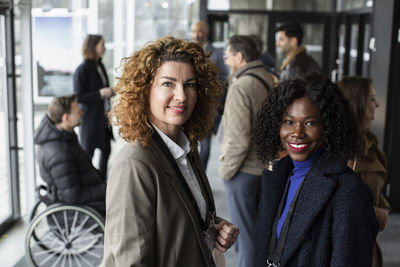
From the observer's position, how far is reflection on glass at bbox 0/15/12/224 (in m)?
4.45

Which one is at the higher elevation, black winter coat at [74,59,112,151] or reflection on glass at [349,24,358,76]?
reflection on glass at [349,24,358,76]

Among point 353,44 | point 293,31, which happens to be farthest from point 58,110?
point 353,44

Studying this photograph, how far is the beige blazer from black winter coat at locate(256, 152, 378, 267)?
41cm

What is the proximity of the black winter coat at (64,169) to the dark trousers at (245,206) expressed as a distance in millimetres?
1008

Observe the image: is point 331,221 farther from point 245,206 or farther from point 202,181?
point 245,206

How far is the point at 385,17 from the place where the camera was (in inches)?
195

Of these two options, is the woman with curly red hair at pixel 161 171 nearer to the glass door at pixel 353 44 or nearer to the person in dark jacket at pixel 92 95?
the person in dark jacket at pixel 92 95

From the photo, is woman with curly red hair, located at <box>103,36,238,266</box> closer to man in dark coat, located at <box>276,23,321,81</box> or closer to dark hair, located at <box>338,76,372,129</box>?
dark hair, located at <box>338,76,372,129</box>

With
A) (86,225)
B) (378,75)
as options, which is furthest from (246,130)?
(378,75)

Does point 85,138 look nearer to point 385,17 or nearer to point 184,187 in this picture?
point 385,17

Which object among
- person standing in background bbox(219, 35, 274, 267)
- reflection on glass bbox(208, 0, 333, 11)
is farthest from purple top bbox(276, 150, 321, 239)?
reflection on glass bbox(208, 0, 333, 11)

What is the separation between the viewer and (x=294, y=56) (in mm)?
5234

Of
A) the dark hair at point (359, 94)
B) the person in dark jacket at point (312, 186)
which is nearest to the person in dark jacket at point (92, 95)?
the dark hair at point (359, 94)

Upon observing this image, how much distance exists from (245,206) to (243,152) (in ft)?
1.31
